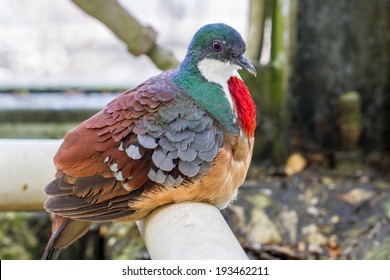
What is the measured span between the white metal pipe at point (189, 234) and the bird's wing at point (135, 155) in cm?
6

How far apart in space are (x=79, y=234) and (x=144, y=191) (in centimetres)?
24

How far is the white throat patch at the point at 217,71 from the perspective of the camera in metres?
1.29

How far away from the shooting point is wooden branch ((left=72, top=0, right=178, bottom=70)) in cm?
181

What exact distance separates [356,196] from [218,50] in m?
1.20

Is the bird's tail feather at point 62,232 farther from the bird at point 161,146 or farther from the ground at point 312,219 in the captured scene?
the ground at point 312,219

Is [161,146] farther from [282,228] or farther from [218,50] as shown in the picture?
[282,228]

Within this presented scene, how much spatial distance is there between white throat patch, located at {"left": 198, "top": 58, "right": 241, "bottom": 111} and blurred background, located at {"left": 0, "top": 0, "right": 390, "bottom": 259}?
2.99 ft

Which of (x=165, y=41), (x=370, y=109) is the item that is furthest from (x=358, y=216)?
(x=165, y=41)

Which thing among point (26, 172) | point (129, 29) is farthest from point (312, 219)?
point (26, 172)

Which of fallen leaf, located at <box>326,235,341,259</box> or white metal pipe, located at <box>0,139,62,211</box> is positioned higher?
white metal pipe, located at <box>0,139,62,211</box>

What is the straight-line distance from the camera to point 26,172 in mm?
1462

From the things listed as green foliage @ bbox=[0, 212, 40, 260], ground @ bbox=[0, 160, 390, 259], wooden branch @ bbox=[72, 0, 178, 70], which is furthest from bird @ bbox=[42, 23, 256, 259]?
green foliage @ bbox=[0, 212, 40, 260]

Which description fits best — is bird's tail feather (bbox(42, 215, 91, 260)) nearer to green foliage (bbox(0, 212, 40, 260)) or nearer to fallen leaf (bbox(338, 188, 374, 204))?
green foliage (bbox(0, 212, 40, 260))

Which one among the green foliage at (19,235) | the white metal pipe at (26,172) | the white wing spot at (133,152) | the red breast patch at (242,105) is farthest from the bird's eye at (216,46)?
the green foliage at (19,235)
